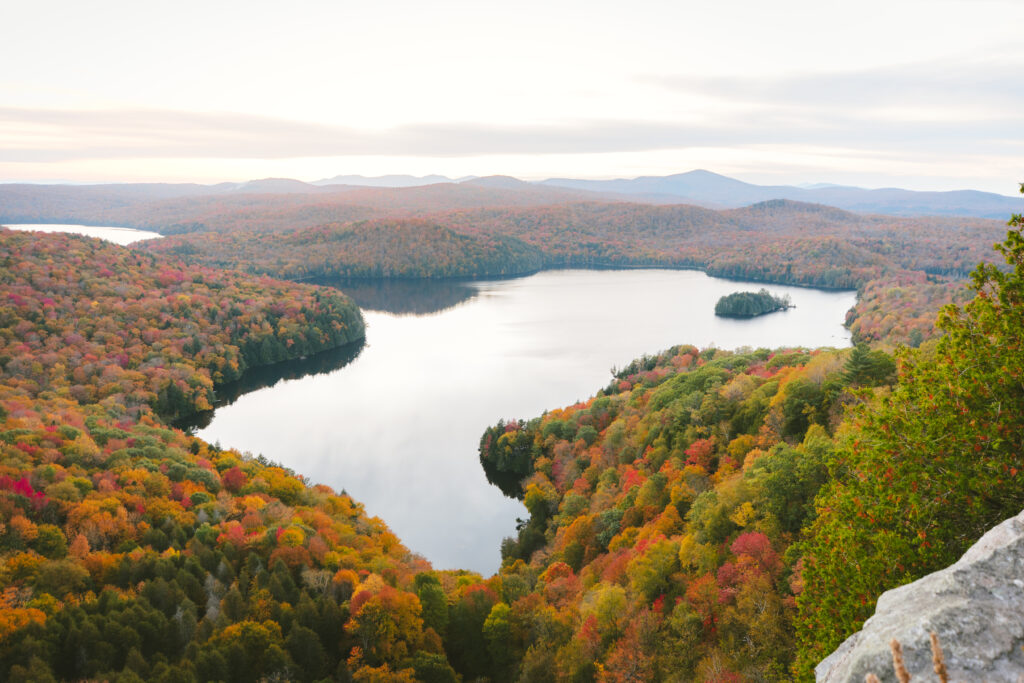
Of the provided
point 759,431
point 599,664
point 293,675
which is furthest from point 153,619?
point 759,431

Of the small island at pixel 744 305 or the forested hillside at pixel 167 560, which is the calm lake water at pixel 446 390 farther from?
the forested hillside at pixel 167 560

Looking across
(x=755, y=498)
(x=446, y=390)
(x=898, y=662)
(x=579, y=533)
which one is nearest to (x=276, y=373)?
(x=446, y=390)

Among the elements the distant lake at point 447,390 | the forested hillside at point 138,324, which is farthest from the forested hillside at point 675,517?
the forested hillside at point 138,324

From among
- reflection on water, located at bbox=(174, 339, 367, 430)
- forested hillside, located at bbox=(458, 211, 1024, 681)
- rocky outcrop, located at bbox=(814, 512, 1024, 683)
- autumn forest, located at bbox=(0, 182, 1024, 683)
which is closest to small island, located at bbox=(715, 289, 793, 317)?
autumn forest, located at bbox=(0, 182, 1024, 683)

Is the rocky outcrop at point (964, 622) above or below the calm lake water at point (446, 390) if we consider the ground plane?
above

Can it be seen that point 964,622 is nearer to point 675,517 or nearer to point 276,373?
point 675,517

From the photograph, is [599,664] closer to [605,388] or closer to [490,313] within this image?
[605,388]
